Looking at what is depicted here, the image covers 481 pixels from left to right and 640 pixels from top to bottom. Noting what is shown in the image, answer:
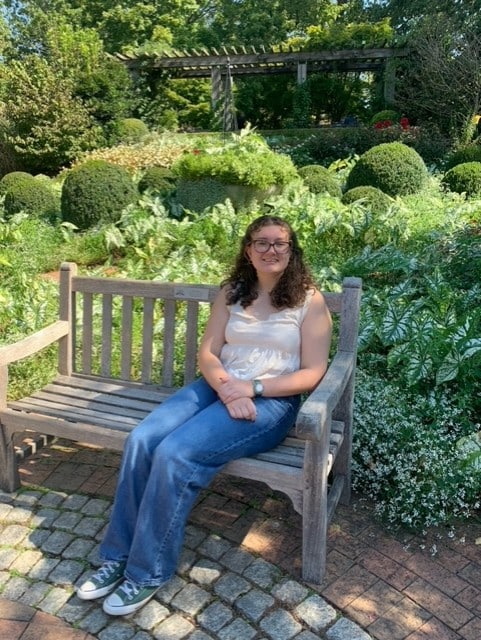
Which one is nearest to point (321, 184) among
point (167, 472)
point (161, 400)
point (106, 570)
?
point (161, 400)

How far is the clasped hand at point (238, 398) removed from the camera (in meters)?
2.36

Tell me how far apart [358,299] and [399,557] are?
3.41 feet

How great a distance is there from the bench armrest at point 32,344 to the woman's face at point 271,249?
3.80 feet

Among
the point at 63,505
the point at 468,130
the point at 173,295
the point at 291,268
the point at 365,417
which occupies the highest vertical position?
the point at 468,130

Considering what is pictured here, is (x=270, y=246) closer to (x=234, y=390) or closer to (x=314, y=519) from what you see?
(x=234, y=390)

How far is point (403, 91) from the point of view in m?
17.9

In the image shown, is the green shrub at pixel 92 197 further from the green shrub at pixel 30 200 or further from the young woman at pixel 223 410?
the young woman at pixel 223 410

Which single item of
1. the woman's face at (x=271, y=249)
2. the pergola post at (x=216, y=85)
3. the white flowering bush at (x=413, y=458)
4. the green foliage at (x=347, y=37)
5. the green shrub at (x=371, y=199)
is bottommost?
the white flowering bush at (x=413, y=458)

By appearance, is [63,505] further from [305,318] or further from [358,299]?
[358,299]

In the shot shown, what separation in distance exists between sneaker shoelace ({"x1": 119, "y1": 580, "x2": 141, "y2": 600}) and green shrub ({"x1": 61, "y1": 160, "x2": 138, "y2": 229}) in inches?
246

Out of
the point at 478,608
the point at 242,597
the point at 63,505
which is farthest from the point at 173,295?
the point at 478,608

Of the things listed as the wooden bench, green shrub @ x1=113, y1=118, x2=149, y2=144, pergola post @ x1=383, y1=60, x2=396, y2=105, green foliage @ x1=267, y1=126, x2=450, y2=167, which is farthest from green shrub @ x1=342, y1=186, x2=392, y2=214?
pergola post @ x1=383, y1=60, x2=396, y2=105

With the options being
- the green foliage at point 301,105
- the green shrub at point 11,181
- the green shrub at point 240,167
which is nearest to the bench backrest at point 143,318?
the green shrub at point 240,167

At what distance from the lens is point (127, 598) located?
2.18 meters
